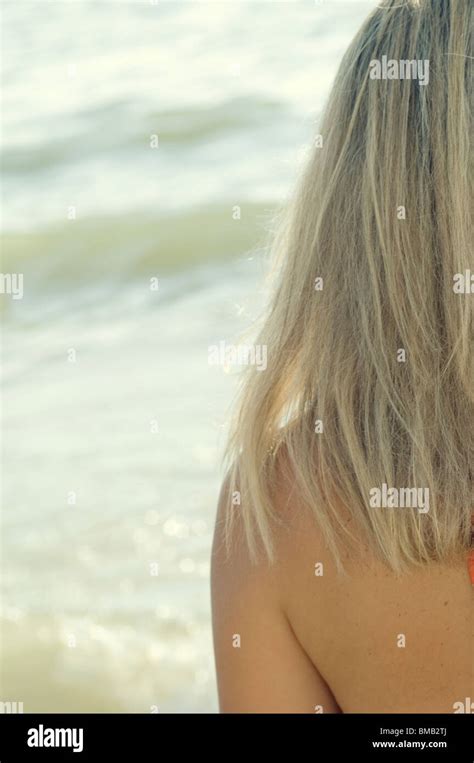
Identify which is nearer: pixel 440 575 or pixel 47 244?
pixel 440 575

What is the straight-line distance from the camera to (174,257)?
8812 millimetres

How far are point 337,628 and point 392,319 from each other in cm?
45

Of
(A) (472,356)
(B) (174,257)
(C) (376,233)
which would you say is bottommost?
(A) (472,356)

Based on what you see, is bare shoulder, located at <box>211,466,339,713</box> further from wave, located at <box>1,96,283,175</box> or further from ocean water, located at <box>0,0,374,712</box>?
wave, located at <box>1,96,283,175</box>

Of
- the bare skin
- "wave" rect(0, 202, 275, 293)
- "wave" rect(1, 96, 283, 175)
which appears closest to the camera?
the bare skin

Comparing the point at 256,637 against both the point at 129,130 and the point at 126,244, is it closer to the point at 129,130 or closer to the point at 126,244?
the point at 126,244

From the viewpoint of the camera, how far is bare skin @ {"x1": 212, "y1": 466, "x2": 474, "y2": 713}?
1540 mm

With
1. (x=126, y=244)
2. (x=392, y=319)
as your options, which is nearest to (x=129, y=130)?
(x=126, y=244)

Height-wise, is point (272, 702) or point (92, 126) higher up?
point (92, 126)

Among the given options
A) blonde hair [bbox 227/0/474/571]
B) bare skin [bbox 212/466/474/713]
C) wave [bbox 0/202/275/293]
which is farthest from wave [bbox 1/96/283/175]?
bare skin [bbox 212/466/474/713]

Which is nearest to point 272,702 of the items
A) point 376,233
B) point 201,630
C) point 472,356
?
point 472,356

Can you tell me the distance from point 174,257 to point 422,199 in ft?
24.0

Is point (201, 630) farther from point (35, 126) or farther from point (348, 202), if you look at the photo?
point (35, 126)

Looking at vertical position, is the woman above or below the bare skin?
above
